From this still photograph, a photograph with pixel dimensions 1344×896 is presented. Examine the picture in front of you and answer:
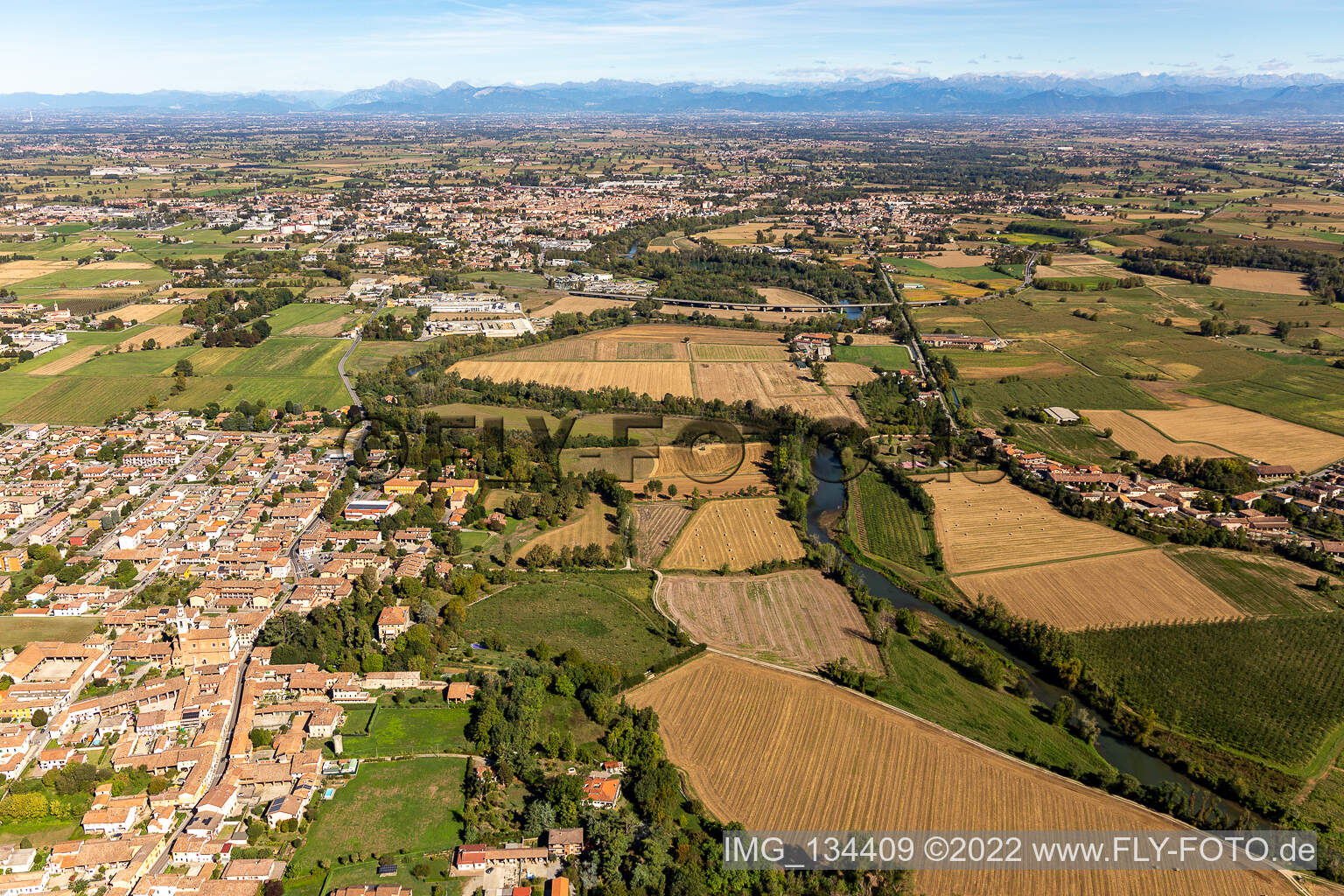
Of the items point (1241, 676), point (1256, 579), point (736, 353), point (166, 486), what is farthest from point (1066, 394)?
point (166, 486)

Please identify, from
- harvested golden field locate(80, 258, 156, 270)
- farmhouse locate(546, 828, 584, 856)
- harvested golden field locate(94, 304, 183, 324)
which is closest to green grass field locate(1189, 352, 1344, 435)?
farmhouse locate(546, 828, 584, 856)

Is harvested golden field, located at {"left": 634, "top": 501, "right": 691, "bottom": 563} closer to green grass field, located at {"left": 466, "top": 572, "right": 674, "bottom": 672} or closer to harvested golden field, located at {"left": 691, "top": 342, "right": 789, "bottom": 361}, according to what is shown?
green grass field, located at {"left": 466, "top": 572, "right": 674, "bottom": 672}

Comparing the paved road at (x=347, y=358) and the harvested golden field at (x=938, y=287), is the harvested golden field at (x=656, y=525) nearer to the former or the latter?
the paved road at (x=347, y=358)

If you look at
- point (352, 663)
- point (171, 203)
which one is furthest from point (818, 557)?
point (171, 203)

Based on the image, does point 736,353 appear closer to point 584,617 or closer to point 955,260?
point 584,617

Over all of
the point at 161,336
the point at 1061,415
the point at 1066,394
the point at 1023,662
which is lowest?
the point at 1023,662

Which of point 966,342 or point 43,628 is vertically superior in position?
point 966,342

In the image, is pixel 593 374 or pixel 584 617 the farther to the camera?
pixel 593 374
